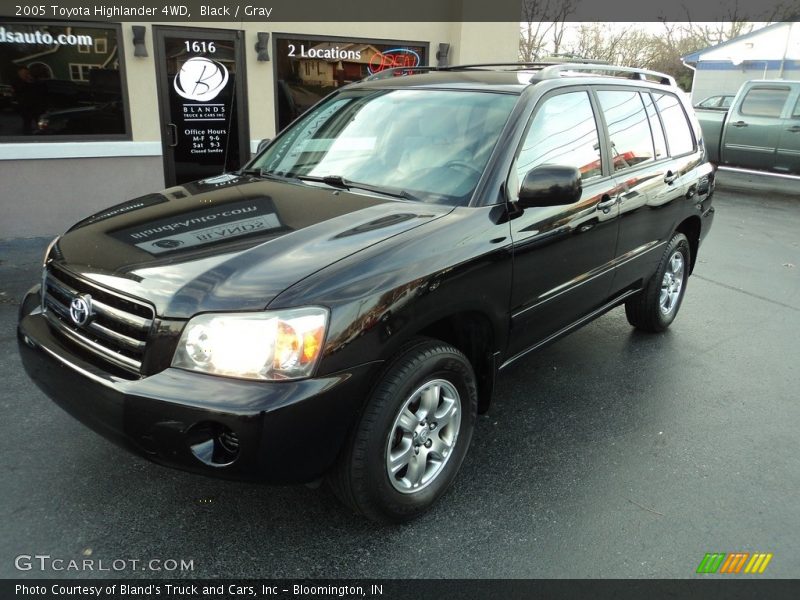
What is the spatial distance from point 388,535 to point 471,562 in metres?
0.37

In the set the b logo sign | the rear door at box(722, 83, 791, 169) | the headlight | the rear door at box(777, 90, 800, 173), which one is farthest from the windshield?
the rear door at box(722, 83, 791, 169)

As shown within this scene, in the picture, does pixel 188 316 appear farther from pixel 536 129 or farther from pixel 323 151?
pixel 536 129

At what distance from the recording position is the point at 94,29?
23.5ft

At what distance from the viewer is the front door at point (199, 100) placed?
761 centimetres

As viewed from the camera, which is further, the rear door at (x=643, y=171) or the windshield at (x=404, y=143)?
the rear door at (x=643, y=171)

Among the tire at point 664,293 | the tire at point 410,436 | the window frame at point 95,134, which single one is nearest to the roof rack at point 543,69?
the tire at point 664,293

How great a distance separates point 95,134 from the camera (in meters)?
7.41

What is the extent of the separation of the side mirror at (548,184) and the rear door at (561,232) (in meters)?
0.14

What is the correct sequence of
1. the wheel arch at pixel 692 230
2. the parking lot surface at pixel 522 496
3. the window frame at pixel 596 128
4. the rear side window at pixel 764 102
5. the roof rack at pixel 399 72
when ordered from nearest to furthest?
the parking lot surface at pixel 522 496 < the window frame at pixel 596 128 < the roof rack at pixel 399 72 < the wheel arch at pixel 692 230 < the rear side window at pixel 764 102

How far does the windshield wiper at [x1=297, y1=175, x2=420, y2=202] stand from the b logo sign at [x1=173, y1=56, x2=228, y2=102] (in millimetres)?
4965

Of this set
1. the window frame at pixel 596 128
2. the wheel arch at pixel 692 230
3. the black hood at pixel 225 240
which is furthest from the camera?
the wheel arch at pixel 692 230

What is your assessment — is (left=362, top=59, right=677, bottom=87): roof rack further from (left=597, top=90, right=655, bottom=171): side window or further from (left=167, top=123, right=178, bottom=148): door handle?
(left=167, top=123, right=178, bottom=148): door handle

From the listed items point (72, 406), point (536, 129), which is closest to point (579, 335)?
point (536, 129)

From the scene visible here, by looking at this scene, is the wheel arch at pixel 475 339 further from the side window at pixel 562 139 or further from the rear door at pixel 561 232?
the side window at pixel 562 139
